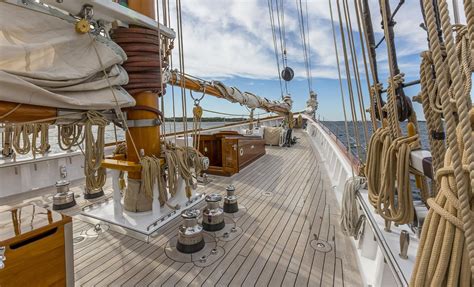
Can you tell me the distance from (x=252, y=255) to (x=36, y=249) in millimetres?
1366

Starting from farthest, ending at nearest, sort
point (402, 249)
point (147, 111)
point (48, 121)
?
1. point (147, 111)
2. point (48, 121)
3. point (402, 249)

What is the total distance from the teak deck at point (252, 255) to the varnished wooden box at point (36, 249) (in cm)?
45

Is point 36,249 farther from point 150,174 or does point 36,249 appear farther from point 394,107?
point 394,107

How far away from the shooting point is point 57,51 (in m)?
1.46

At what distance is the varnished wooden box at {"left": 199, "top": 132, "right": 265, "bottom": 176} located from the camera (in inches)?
162

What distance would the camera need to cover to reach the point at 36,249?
1.11 meters

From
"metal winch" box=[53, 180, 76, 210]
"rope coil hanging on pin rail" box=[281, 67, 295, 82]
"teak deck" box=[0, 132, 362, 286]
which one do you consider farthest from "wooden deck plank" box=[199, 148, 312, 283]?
"rope coil hanging on pin rail" box=[281, 67, 295, 82]

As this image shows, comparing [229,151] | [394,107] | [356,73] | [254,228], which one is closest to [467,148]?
[394,107]

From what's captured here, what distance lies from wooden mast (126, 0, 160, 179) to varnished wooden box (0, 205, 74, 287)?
0.98m

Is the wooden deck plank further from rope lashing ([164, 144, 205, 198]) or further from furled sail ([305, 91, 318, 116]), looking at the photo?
furled sail ([305, 91, 318, 116])

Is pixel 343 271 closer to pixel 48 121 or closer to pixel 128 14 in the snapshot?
pixel 48 121

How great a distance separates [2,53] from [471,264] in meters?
2.08

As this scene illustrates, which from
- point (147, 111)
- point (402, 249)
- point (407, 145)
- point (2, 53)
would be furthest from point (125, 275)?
point (407, 145)

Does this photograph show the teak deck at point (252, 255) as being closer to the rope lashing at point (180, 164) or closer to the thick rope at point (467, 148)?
the rope lashing at point (180, 164)
